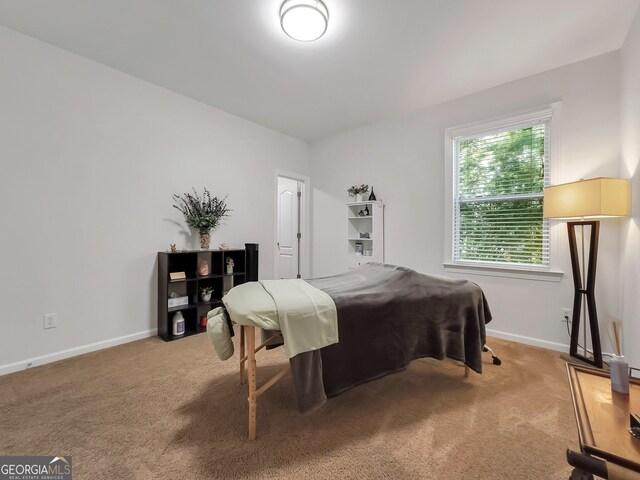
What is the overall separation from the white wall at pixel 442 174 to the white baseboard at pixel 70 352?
2660 millimetres

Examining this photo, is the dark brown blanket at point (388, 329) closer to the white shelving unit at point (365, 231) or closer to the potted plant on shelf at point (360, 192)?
the white shelving unit at point (365, 231)

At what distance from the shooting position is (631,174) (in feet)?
7.25

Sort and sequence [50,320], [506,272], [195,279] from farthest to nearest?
1. [195,279]
2. [506,272]
3. [50,320]

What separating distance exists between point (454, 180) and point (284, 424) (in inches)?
122

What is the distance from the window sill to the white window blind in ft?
0.21

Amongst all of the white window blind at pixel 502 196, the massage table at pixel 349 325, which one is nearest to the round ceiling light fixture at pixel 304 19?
the massage table at pixel 349 325

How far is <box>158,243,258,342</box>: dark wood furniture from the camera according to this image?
9.86 feet

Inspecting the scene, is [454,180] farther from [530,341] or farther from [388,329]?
[388,329]

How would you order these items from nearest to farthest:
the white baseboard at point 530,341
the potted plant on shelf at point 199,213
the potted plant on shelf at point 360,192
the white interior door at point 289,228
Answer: the white baseboard at point 530,341 → the potted plant on shelf at point 199,213 → the potted plant on shelf at point 360,192 → the white interior door at point 289,228

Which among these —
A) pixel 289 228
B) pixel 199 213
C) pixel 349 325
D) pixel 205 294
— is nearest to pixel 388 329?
pixel 349 325

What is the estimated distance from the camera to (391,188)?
153 inches

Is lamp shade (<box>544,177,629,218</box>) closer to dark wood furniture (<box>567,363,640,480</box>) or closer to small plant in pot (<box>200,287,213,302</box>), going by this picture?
dark wood furniture (<box>567,363,640,480</box>)

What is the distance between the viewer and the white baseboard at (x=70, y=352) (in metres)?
2.27

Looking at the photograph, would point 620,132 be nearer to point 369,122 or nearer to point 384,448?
point 369,122
